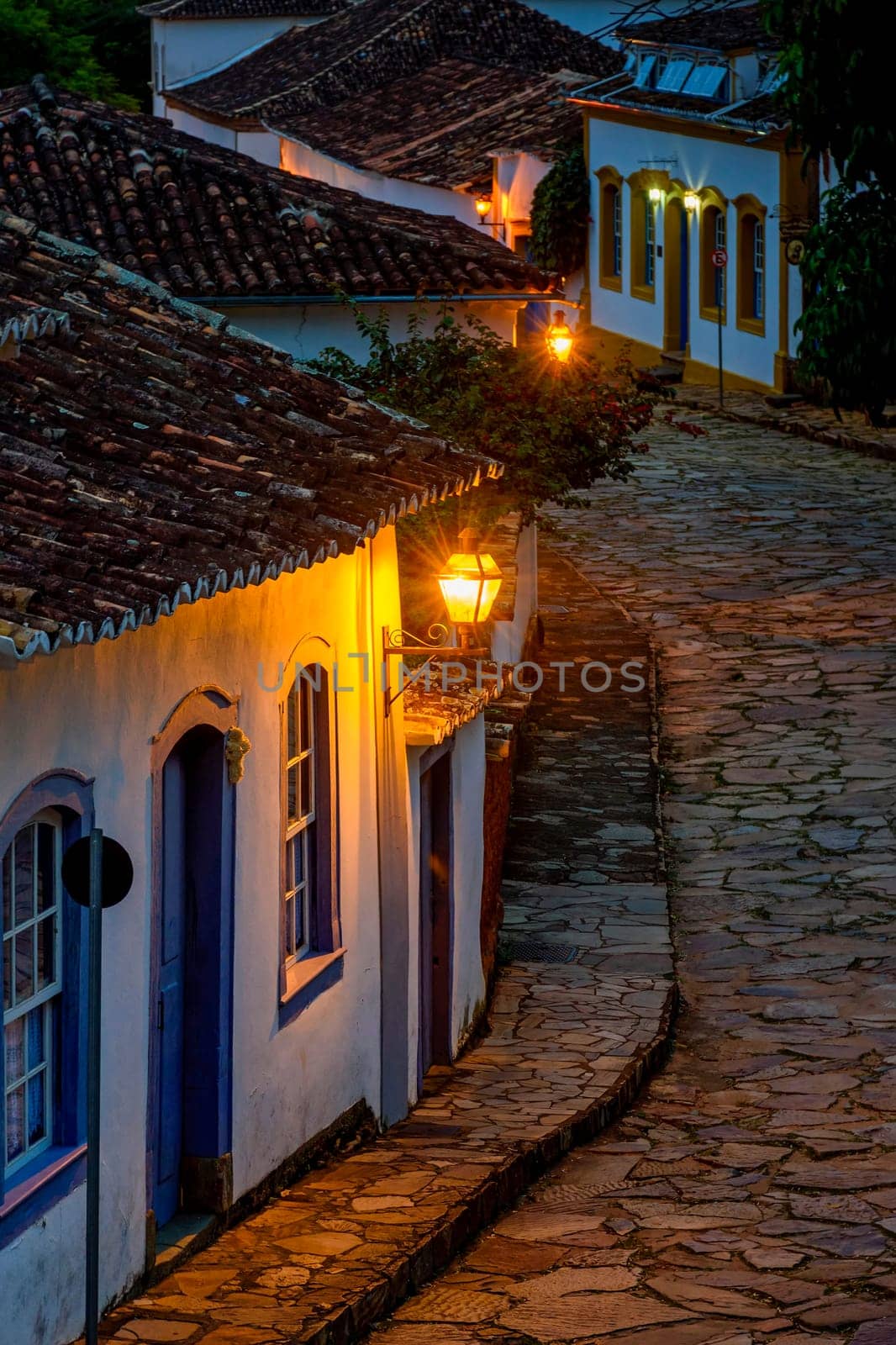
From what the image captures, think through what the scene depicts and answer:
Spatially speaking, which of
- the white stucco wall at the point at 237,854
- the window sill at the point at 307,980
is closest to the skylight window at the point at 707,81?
the white stucco wall at the point at 237,854

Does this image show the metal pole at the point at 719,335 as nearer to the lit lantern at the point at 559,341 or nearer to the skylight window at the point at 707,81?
the skylight window at the point at 707,81

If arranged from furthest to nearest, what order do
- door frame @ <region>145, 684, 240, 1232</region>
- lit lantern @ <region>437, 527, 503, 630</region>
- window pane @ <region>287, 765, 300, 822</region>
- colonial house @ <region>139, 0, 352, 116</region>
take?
colonial house @ <region>139, 0, 352, 116</region>, lit lantern @ <region>437, 527, 503, 630</region>, window pane @ <region>287, 765, 300, 822</region>, door frame @ <region>145, 684, 240, 1232</region>

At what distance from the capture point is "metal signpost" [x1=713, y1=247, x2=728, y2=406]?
3128cm

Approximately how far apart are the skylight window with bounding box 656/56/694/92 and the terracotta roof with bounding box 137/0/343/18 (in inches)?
915

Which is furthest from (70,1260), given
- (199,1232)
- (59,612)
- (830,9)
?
(830,9)

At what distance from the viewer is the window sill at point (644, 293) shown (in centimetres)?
3631

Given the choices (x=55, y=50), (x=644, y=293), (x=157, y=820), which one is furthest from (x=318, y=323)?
(x=55, y=50)

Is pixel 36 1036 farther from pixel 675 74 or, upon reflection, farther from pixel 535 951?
pixel 675 74

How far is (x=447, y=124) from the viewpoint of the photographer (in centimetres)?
4034

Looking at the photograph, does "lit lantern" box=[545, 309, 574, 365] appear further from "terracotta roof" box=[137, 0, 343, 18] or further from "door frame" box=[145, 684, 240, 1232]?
"terracotta roof" box=[137, 0, 343, 18]

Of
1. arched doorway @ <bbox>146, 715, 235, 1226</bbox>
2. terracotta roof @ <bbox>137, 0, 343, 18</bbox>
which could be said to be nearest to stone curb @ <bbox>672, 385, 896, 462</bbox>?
arched doorway @ <bbox>146, 715, 235, 1226</bbox>

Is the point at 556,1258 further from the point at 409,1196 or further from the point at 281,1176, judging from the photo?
the point at 281,1176

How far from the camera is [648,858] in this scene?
1411cm

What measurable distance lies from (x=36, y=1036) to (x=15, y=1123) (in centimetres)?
28
